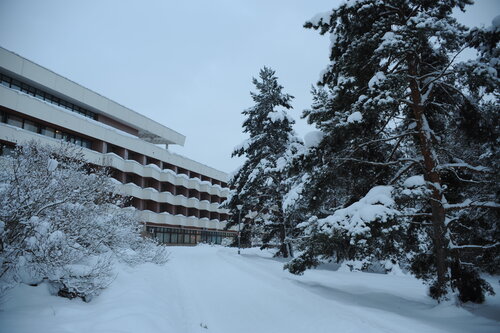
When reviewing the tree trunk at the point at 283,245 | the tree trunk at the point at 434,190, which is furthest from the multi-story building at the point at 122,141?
the tree trunk at the point at 434,190

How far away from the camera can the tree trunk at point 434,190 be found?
23.6 ft

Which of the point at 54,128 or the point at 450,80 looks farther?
the point at 54,128

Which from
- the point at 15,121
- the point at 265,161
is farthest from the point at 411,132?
the point at 15,121

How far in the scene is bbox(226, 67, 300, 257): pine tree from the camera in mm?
20250

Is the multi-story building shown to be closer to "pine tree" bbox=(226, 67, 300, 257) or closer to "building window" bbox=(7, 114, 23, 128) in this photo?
"building window" bbox=(7, 114, 23, 128)

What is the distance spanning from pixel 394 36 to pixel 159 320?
25.8ft

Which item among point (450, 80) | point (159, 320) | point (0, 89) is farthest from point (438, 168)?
point (0, 89)

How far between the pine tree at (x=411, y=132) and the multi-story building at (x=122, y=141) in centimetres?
1356

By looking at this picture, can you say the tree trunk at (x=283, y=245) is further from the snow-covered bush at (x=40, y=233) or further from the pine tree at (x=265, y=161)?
the snow-covered bush at (x=40, y=233)

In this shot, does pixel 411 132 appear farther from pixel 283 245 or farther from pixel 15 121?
pixel 15 121

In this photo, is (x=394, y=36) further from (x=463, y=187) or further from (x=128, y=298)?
(x=128, y=298)

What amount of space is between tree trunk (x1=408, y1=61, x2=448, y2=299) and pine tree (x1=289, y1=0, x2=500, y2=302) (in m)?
0.02

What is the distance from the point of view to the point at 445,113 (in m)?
8.70

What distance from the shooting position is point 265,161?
20.1m
